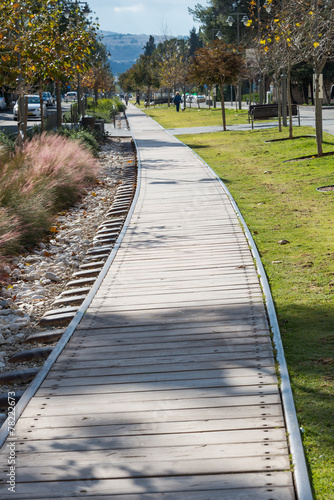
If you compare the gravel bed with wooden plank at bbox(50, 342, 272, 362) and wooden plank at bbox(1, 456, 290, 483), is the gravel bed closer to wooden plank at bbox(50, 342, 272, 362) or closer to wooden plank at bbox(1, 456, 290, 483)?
wooden plank at bbox(50, 342, 272, 362)

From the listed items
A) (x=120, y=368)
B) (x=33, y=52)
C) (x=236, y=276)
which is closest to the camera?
(x=120, y=368)

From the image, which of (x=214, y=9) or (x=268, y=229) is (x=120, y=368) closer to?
(x=268, y=229)

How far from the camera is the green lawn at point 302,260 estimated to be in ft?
12.1

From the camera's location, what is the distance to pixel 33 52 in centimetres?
1603

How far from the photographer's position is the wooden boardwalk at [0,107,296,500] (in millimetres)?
3094

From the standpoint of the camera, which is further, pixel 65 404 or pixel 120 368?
pixel 120 368

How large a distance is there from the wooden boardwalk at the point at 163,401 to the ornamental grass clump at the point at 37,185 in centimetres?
249

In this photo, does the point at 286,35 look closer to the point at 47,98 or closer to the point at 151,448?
the point at 151,448

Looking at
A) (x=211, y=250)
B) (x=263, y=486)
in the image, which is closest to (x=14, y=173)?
(x=211, y=250)

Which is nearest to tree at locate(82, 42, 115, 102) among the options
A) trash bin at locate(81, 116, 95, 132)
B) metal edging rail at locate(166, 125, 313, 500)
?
trash bin at locate(81, 116, 95, 132)

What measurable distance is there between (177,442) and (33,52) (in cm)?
1429

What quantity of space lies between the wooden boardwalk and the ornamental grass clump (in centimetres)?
249

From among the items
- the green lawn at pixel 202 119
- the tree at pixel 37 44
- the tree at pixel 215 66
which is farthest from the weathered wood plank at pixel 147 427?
the green lawn at pixel 202 119

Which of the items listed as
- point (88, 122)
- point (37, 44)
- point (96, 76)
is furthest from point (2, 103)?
point (37, 44)
